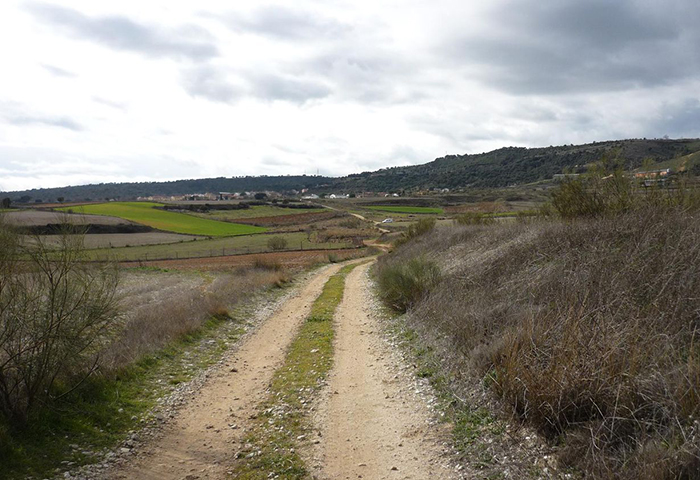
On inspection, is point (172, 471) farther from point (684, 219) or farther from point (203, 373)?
point (684, 219)

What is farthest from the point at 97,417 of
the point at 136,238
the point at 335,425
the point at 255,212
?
the point at 255,212

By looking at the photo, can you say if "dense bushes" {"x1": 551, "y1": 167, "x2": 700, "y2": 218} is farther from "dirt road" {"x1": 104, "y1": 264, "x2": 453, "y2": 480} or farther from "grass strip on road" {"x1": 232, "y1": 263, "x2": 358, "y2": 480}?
"grass strip on road" {"x1": 232, "y1": 263, "x2": 358, "y2": 480}

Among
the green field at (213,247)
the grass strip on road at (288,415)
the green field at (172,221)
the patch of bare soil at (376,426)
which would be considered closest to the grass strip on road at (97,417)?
the grass strip on road at (288,415)

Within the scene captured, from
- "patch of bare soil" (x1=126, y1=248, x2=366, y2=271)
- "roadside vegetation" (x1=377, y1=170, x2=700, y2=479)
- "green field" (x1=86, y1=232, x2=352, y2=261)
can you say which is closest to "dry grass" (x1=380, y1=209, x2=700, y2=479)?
"roadside vegetation" (x1=377, y1=170, x2=700, y2=479)

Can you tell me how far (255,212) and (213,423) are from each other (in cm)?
12152

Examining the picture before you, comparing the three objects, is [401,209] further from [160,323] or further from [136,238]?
[160,323]

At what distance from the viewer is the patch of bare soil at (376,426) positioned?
255 inches

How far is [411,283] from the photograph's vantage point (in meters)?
18.3

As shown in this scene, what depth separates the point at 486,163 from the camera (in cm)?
Answer: 17938

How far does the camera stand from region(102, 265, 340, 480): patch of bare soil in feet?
22.1

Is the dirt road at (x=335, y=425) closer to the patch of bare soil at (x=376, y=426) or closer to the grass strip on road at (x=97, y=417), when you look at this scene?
the patch of bare soil at (x=376, y=426)

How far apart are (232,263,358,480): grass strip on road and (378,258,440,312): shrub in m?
3.71

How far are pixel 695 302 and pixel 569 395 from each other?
126 inches

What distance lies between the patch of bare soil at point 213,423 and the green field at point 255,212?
10525 centimetres
